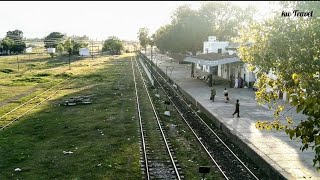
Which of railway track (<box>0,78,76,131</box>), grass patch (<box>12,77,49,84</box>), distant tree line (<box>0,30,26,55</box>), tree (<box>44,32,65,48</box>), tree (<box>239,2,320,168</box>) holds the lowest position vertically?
railway track (<box>0,78,76,131</box>)

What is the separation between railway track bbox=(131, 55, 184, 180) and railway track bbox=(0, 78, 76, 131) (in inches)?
338

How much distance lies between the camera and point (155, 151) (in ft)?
59.4

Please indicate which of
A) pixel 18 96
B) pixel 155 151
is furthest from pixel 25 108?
pixel 155 151

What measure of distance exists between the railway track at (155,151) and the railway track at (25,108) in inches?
338

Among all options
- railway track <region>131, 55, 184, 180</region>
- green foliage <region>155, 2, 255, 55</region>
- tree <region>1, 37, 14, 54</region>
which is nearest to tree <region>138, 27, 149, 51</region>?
tree <region>1, 37, 14, 54</region>

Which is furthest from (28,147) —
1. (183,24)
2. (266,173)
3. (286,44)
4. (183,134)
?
(183,24)

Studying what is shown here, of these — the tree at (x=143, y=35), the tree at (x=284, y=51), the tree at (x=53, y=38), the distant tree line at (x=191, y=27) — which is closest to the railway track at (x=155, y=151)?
the tree at (x=284, y=51)

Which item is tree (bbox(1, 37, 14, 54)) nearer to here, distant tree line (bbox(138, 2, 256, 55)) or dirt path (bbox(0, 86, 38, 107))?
distant tree line (bbox(138, 2, 256, 55))

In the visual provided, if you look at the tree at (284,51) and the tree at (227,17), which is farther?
the tree at (227,17)

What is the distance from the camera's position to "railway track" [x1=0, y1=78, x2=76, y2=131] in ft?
81.7

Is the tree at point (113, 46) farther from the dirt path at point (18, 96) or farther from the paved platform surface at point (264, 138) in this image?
the paved platform surface at point (264, 138)

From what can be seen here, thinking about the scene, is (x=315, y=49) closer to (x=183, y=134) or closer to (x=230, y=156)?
(x=230, y=156)

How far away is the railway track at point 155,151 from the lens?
592 inches

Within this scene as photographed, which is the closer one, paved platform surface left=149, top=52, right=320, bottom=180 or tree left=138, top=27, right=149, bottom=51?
paved platform surface left=149, top=52, right=320, bottom=180
